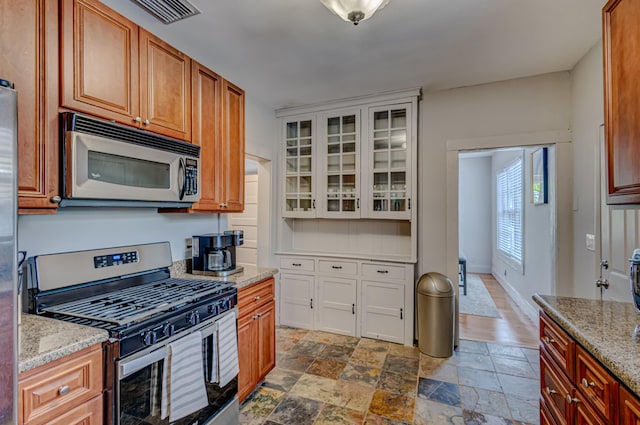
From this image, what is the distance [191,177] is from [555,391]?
89.0 inches

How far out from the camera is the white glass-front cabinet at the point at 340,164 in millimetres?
3439

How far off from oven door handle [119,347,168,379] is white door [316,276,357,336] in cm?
221

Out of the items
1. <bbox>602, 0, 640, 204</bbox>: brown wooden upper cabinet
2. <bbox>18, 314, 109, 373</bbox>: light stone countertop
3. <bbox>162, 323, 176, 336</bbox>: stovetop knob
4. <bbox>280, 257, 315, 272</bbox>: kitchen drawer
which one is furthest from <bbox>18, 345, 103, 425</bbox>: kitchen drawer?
<bbox>280, 257, 315, 272</bbox>: kitchen drawer

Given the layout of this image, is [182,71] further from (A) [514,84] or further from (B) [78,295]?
(A) [514,84]

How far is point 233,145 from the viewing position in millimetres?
2508

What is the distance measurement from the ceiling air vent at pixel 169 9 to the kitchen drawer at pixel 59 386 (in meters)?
1.81

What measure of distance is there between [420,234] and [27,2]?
3167 millimetres

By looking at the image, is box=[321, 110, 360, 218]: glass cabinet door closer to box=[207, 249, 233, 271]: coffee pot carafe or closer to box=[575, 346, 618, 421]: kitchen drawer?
box=[207, 249, 233, 271]: coffee pot carafe

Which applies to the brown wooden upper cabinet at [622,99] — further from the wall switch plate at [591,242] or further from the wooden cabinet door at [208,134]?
the wooden cabinet door at [208,134]

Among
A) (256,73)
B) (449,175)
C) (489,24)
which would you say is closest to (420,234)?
(449,175)

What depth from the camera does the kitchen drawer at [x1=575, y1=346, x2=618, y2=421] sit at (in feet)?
3.37

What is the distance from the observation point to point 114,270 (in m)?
1.84

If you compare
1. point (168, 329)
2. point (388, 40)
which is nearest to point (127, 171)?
point (168, 329)

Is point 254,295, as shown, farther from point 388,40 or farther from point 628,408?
point 388,40
